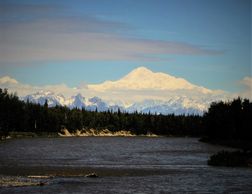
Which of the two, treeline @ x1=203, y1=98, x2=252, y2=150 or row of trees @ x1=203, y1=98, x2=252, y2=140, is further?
row of trees @ x1=203, y1=98, x2=252, y2=140

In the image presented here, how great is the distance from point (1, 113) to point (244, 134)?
87.7 meters

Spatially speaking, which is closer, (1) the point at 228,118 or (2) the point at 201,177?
(2) the point at 201,177

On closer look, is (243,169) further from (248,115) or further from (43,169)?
(248,115)

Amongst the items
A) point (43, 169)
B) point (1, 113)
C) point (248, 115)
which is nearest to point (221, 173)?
point (43, 169)

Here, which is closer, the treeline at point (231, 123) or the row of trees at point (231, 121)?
the treeline at point (231, 123)

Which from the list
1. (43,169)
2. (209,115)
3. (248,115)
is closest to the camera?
(43,169)

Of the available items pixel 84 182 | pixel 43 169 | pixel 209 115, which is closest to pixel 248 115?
pixel 209 115

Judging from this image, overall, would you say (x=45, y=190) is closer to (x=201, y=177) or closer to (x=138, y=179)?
(x=138, y=179)

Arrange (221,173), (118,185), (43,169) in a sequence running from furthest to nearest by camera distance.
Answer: (43,169), (221,173), (118,185)

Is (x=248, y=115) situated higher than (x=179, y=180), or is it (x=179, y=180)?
(x=248, y=115)

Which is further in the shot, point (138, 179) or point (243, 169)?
point (243, 169)

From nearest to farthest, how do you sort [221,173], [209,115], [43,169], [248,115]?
[221,173] → [43,169] → [248,115] → [209,115]

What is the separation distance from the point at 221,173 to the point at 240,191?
1608 centimetres

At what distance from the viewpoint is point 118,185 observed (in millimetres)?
55281
